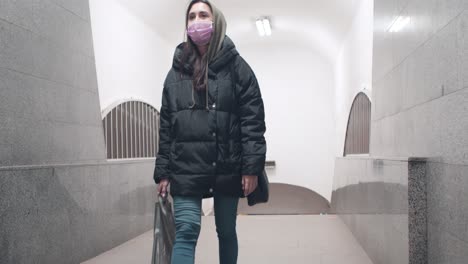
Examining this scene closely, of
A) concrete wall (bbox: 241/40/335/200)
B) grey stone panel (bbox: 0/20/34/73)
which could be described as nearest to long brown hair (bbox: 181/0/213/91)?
grey stone panel (bbox: 0/20/34/73)

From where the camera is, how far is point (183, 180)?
2.28 metres

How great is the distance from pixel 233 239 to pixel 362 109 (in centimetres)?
381

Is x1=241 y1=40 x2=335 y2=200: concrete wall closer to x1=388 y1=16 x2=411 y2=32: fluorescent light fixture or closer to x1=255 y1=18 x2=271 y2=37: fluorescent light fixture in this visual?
x1=255 y1=18 x2=271 y2=37: fluorescent light fixture

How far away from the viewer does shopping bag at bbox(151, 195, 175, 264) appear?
2312mm

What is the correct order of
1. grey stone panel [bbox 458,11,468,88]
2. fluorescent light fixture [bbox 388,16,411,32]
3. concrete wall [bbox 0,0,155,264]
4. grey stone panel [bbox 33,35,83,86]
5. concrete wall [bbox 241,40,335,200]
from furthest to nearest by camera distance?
concrete wall [bbox 241,40,335,200] → grey stone panel [bbox 33,35,83,86] → fluorescent light fixture [bbox 388,16,411,32] → concrete wall [bbox 0,0,155,264] → grey stone panel [bbox 458,11,468,88]

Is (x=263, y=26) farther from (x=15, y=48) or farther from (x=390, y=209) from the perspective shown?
(x=390, y=209)

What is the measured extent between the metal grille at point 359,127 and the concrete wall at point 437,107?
183 cm

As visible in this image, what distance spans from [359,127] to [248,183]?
4.03 m

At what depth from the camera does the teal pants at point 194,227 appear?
7.30 ft

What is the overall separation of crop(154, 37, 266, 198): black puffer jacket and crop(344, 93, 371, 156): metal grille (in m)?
3.16

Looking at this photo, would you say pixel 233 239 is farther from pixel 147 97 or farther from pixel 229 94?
pixel 147 97

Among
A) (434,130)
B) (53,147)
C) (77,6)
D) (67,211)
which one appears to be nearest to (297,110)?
(77,6)

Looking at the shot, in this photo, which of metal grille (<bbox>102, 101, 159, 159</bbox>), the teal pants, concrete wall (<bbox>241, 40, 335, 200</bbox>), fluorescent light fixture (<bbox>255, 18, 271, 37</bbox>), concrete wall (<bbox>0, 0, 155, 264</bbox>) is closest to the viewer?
the teal pants

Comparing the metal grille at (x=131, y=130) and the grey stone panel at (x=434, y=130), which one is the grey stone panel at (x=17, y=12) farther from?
the grey stone panel at (x=434, y=130)
